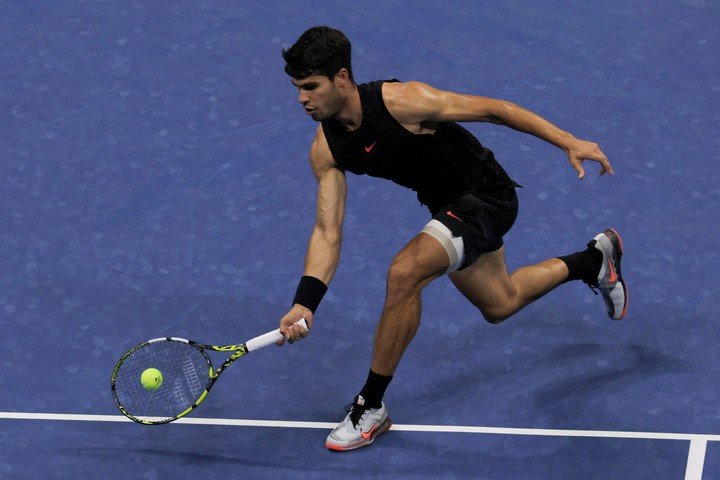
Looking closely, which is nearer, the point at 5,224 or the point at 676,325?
the point at 676,325

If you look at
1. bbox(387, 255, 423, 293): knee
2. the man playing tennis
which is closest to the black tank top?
the man playing tennis

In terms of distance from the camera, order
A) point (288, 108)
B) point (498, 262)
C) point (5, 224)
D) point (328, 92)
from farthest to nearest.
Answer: point (288, 108)
point (5, 224)
point (498, 262)
point (328, 92)

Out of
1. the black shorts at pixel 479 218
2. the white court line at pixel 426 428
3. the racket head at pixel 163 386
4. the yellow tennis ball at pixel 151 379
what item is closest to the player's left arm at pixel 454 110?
the black shorts at pixel 479 218

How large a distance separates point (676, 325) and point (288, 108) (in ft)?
10.3

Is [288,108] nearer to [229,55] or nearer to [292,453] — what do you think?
[229,55]

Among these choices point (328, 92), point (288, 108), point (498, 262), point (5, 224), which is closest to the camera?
point (328, 92)

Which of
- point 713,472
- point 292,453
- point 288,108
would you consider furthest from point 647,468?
point 288,108

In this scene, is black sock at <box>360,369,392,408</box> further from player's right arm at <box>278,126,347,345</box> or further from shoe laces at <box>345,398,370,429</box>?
player's right arm at <box>278,126,347,345</box>

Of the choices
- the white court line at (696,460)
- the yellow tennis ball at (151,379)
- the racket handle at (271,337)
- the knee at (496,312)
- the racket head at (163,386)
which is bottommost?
the racket head at (163,386)

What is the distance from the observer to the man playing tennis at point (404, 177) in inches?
289

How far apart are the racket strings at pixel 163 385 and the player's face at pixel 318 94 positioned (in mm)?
1368

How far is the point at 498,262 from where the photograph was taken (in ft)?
26.4

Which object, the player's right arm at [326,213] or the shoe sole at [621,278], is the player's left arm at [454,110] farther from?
the shoe sole at [621,278]

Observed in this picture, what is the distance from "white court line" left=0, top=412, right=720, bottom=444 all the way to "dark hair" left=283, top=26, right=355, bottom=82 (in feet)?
6.12
